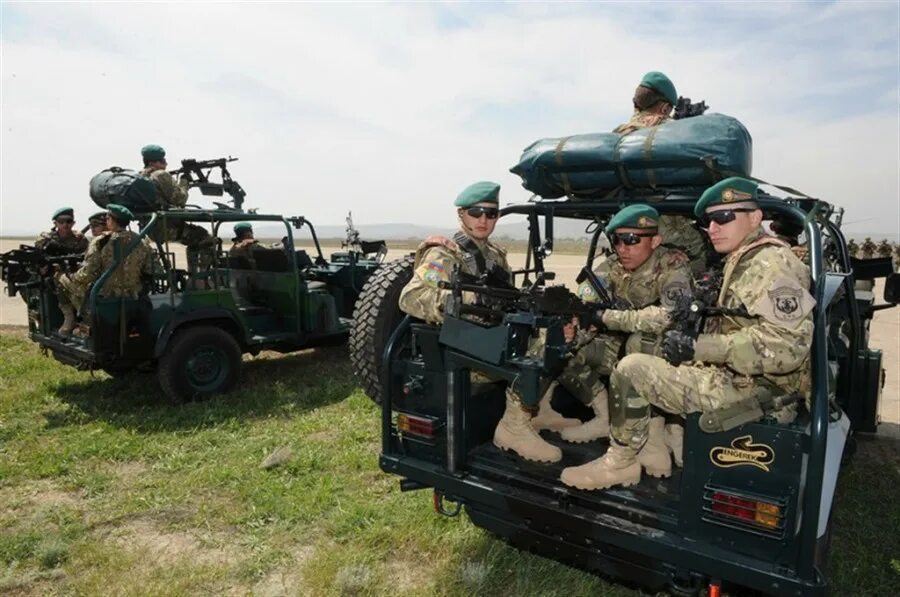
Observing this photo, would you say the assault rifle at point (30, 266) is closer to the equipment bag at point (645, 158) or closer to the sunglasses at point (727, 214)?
the equipment bag at point (645, 158)

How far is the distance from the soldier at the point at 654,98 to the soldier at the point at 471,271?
3.89ft

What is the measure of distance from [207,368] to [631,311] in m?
4.77

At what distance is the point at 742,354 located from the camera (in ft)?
7.94

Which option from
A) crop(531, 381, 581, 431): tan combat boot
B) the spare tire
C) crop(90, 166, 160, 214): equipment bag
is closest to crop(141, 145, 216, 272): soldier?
crop(90, 166, 160, 214): equipment bag

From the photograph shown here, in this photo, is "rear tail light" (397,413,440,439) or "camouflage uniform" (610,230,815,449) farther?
"rear tail light" (397,413,440,439)

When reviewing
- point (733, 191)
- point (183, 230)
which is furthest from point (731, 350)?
point (183, 230)

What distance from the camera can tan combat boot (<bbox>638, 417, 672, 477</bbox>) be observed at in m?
3.07

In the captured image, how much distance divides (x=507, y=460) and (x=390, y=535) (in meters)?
0.93

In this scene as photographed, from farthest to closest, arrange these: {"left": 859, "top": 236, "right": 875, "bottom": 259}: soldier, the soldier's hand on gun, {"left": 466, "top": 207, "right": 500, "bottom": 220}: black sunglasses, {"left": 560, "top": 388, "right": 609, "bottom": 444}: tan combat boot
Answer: {"left": 859, "top": 236, "right": 875, "bottom": 259}: soldier → {"left": 560, "top": 388, "right": 609, "bottom": 444}: tan combat boot → {"left": 466, "top": 207, "right": 500, "bottom": 220}: black sunglasses → the soldier's hand on gun

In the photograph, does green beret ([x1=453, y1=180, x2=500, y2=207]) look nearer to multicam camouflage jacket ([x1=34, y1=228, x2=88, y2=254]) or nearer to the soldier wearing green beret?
the soldier wearing green beret

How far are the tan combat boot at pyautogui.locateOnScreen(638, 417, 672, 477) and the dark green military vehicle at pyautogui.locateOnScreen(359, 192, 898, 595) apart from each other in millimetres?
51

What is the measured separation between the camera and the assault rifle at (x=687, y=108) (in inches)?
164

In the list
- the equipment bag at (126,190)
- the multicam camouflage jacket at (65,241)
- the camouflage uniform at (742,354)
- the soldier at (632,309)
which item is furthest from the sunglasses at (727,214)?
the multicam camouflage jacket at (65,241)

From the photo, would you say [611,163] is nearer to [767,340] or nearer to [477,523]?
[767,340]
